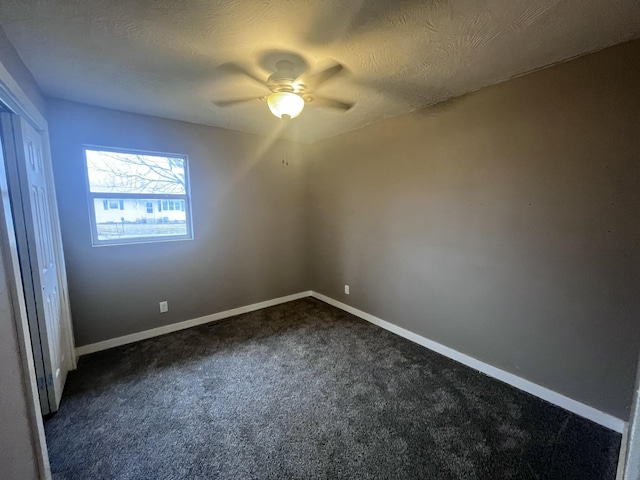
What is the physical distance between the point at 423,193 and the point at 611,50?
4.68 feet

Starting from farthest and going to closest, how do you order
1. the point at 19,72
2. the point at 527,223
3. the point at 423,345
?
the point at 423,345
the point at 527,223
the point at 19,72

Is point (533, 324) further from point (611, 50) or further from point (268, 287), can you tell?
point (268, 287)

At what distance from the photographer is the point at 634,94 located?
1551 millimetres

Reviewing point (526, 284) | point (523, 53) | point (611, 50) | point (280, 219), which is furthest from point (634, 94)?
point (280, 219)

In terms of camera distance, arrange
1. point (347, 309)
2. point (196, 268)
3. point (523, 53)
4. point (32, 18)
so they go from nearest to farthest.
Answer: point (32, 18) < point (523, 53) < point (196, 268) < point (347, 309)

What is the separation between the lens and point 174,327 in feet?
10.2

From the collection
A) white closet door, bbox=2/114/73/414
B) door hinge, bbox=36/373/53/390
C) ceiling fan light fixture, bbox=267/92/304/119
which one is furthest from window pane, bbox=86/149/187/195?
ceiling fan light fixture, bbox=267/92/304/119

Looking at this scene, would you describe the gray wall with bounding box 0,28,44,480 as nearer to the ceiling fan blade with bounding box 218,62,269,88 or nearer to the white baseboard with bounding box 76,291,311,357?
the ceiling fan blade with bounding box 218,62,269,88

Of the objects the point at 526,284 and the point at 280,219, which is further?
the point at 280,219

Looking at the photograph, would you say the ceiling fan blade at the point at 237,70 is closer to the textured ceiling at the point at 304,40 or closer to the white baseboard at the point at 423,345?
the textured ceiling at the point at 304,40

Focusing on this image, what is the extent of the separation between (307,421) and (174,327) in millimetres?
2061

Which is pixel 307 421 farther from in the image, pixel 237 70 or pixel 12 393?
pixel 237 70

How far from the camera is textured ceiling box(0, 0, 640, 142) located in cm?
132

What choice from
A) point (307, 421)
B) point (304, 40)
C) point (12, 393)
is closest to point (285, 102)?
point (304, 40)
